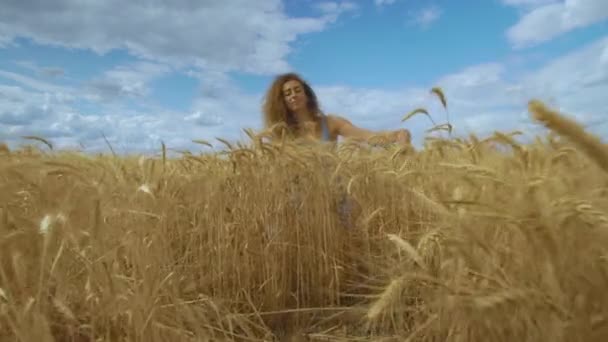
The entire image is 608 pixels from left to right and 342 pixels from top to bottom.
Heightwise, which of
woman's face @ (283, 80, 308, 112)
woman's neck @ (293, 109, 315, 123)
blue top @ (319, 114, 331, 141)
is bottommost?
blue top @ (319, 114, 331, 141)

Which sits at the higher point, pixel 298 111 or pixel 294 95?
pixel 294 95

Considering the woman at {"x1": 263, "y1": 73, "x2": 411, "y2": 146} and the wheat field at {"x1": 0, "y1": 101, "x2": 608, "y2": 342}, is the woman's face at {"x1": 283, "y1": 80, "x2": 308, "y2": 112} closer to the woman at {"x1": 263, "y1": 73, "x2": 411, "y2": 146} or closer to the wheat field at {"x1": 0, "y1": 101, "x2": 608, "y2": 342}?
the woman at {"x1": 263, "y1": 73, "x2": 411, "y2": 146}

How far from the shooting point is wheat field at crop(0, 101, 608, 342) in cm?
80

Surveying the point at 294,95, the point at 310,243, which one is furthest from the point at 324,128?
the point at 310,243

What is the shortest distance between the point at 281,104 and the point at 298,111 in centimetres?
16

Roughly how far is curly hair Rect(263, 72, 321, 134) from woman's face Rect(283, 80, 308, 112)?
37 mm

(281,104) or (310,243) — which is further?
(281,104)

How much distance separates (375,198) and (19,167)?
155cm

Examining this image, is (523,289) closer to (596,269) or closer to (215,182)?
(596,269)

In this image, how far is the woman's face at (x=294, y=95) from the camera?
12.7 feet

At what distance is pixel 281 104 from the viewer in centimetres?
388

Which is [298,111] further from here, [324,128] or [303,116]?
[324,128]

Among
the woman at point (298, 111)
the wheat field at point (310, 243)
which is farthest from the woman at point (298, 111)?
the wheat field at point (310, 243)

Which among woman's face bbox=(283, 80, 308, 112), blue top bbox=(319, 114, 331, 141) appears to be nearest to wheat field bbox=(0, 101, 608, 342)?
blue top bbox=(319, 114, 331, 141)
